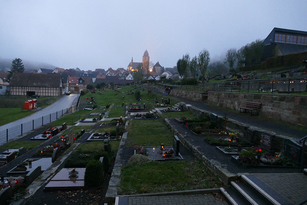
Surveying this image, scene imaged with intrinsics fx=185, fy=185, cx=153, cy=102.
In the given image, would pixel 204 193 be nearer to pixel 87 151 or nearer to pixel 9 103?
pixel 87 151

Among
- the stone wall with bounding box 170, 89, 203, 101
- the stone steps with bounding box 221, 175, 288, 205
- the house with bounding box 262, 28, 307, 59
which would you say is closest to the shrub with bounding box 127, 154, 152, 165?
the stone steps with bounding box 221, 175, 288, 205

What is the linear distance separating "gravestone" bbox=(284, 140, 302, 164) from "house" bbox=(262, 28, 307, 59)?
154 feet

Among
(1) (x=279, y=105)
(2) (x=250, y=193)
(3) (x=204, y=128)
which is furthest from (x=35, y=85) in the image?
(2) (x=250, y=193)

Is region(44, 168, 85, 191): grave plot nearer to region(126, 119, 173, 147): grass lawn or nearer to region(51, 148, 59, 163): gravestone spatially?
region(51, 148, 59, 163): gravestone

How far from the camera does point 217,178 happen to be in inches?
244

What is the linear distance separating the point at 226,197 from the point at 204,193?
615 mm

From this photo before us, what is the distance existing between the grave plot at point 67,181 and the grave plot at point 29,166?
2.28 metres

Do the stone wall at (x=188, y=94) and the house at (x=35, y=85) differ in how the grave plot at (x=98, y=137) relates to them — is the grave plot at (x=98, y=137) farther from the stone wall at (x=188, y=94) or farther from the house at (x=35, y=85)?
the house at (x=35, y=85)

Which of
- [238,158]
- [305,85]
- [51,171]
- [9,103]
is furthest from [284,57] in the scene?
[9,103]

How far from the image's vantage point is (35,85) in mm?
55812

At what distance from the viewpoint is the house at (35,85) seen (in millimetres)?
55031

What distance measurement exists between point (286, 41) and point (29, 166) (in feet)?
189

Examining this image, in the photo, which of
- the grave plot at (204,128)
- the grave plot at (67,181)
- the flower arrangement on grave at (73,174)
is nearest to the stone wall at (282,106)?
the grave plot at (204,128)

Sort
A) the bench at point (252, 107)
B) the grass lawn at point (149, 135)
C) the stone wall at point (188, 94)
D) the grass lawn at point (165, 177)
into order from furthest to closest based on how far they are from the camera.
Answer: the stone wall at point (188, 94), the bench at point (252, 107), the grass lawn at point (149, 135), the grass lawn at point (165, 177)
